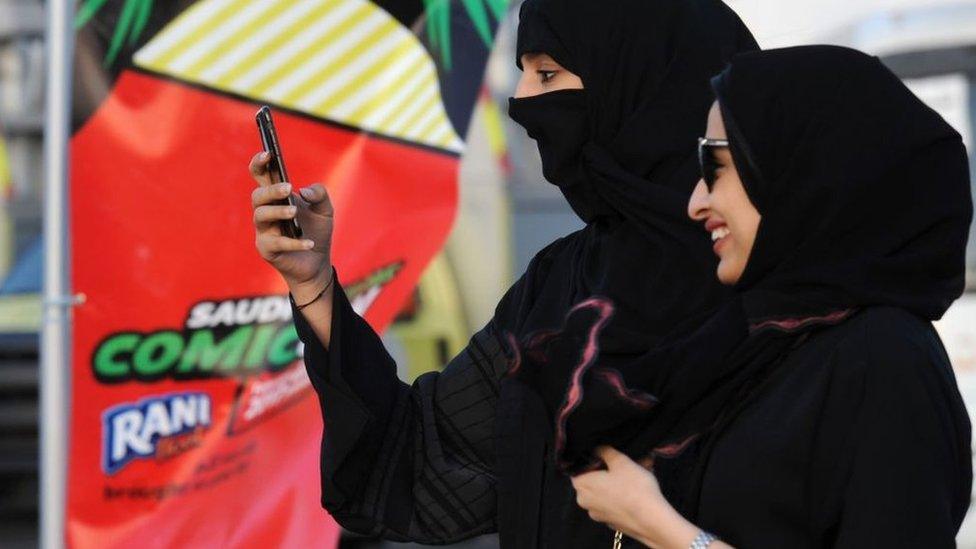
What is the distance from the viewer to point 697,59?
6.20ft

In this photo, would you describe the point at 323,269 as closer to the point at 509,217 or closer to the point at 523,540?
the point at 523,540

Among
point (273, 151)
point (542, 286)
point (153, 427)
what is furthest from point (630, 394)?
point (153, 427)

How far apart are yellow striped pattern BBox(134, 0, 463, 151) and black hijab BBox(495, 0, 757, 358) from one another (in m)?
1.01

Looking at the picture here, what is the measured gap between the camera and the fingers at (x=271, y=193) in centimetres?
174

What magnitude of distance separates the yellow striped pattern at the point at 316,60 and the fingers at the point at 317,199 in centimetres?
103

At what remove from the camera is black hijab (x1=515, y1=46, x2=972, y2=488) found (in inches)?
55.7

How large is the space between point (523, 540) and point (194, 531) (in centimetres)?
121

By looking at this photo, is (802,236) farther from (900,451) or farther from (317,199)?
(317,199)

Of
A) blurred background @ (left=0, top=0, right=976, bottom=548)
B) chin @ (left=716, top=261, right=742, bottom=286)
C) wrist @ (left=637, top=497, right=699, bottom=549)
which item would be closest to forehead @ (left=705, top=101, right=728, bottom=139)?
chin @ (left=716, top=261, right=742, bottom=286)

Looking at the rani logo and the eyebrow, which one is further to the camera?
the rani logo

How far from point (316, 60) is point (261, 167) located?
1230 millimetres

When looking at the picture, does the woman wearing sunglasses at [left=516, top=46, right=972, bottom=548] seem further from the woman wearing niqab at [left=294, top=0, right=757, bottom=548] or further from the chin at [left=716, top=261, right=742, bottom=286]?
the woman wearing niqab at [left=294, top=0, right=757, bottom=548]

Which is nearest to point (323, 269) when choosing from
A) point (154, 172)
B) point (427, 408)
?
point (427, 408)

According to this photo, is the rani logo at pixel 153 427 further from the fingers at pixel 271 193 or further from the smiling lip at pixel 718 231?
the smiling lip at pixel 718 231
